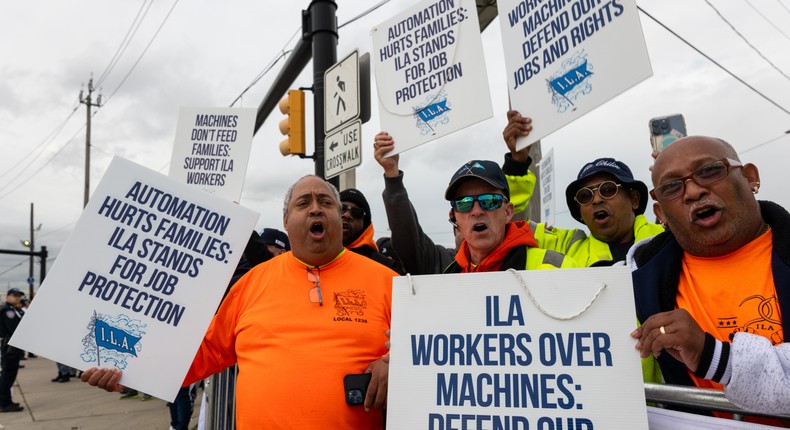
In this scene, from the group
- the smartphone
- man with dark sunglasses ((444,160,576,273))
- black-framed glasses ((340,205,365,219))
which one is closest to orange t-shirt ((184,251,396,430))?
man with dark sunglasses ((444,160,576,273))

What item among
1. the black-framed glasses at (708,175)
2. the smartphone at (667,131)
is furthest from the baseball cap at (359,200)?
the black-framed glasses at (708,175)

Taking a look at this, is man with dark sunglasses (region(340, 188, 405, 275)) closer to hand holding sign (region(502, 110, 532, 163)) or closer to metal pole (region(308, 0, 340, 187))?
metal pole (region(308, 0, 340, 187))

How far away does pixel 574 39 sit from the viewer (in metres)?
2.23

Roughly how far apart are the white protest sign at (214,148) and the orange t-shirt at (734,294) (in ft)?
12.7

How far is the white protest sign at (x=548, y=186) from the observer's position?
25.4 feet

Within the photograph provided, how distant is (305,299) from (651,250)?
1.47 m

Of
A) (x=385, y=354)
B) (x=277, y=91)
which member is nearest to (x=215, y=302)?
(x=385, y=354)

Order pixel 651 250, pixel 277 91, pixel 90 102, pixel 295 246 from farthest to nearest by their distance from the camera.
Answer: pixel 90 102
pixel 277 91
pixel 295 246
pixel 651 250

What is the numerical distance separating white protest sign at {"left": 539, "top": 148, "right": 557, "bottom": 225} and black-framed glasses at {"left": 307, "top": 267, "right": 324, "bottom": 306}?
19.3ft

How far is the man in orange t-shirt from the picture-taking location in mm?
2072

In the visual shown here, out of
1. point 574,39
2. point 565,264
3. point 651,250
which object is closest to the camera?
point 651,250

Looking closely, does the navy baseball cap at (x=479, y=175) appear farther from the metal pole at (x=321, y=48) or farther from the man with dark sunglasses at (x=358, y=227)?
the metal pole at (x=321, y=48)

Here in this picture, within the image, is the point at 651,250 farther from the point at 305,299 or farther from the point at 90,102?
the point at 90,102

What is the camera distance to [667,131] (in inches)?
132
